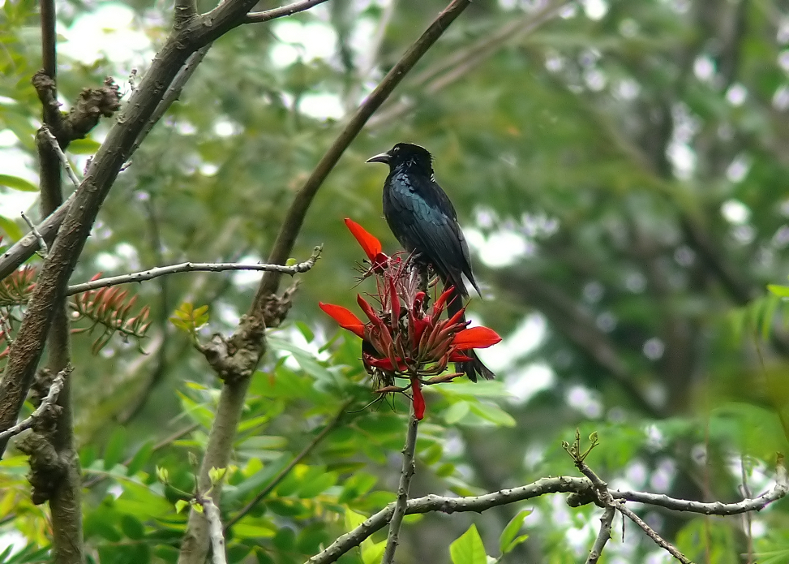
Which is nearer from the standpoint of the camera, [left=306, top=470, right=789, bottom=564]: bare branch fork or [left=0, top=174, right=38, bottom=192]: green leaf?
[left=306, top=470, right=789, bottom=564]: bare branch fork

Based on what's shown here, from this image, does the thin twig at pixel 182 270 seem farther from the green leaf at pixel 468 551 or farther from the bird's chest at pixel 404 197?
the bird's chest at pixel 404 197

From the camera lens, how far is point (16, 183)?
2781 millimetres

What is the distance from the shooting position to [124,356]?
18.4 feet

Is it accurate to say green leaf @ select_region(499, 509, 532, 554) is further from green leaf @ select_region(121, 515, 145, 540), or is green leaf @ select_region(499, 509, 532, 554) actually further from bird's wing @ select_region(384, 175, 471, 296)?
green leaf @ select_region(121, 515, 145, 540)

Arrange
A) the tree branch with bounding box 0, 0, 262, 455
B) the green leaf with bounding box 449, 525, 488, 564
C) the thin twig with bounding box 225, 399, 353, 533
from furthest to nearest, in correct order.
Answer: the thin twig with bounding box 225, 399, 353, 533
the green leaf with bounding box 449, 525, 488, 564
the tree branch with bounding box 0, 0, 262, 455

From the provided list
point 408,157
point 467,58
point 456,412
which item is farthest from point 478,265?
point 456,412

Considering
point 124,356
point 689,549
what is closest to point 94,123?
point 689,549

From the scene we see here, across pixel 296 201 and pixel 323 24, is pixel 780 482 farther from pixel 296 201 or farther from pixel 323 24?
pixel 323 24

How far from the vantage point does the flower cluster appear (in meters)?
1.78

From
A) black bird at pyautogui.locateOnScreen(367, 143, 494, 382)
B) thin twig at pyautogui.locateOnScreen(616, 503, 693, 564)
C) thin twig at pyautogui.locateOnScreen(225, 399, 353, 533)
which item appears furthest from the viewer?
black bird at pyautogui.locateOnScreen(367, 143, 494, 382)

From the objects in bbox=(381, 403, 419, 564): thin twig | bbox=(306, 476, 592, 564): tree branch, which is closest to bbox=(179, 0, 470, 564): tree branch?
bbox=(306, 476, 592, 564): tree branch

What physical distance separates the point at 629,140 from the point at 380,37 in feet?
17.6

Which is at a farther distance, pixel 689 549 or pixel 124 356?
pixel 124 356

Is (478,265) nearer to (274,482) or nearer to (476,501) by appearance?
(274,482)
